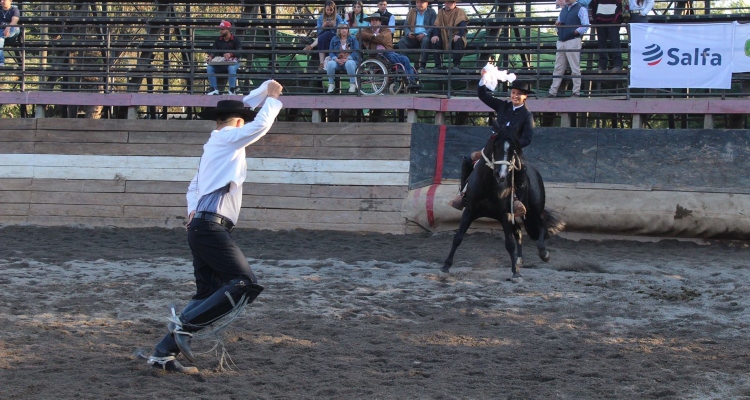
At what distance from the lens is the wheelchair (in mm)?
15094

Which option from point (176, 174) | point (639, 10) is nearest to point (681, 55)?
point (639, 10)

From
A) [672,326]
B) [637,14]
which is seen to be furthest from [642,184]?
[672,326]

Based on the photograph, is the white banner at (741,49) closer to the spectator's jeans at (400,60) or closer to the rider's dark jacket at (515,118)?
the rider's dark jacket at (515,118)

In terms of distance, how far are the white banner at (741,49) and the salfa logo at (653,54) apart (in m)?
1.06

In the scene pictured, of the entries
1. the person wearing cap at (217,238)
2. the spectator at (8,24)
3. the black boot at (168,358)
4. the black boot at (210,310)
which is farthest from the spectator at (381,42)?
the black boot at (168,358)

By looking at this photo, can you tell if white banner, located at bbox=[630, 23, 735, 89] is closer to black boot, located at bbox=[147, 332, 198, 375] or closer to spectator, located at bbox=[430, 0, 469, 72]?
spectator, located at bbox=[430, 0, 469, 72]

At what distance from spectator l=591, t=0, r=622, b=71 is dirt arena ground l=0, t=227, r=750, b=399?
341 centimetres

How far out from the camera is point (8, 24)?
1656 centimetres

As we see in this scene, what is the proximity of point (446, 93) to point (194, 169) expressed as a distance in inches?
181

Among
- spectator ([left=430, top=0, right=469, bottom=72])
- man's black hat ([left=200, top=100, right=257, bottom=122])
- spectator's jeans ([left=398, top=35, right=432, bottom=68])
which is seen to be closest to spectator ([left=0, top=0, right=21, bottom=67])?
spectator's jeans ([left=398, top=35, right=432, bottom=68])

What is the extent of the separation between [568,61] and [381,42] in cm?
322

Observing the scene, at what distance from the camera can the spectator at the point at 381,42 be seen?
15.2m

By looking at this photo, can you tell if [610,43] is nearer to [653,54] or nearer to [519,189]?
[653,54]

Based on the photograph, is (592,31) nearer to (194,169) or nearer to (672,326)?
(194,169)
